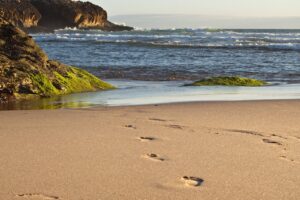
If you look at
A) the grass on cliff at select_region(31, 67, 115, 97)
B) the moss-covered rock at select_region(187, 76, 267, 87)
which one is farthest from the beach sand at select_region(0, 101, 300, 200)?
the moss-covered rock at select_region(187, 76, 267, 87)

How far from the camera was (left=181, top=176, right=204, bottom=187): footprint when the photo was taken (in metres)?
3.24

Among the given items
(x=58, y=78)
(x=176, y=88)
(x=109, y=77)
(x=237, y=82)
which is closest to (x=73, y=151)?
(x=58, y=78)

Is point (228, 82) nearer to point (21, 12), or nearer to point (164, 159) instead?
point (164, 159)

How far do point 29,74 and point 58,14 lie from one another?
8991 centimetres

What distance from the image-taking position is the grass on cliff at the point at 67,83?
8273mm

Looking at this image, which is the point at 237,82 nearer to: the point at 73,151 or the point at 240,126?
the point at 240,126

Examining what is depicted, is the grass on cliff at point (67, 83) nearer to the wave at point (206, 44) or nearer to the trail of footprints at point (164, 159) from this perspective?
the trail of footprints at point (164, 159)

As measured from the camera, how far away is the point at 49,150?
3963mm

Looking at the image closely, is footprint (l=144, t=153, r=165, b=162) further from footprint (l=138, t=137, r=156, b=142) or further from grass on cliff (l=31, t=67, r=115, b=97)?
grass on cliff (l=31, t=67, r=115, b=97)

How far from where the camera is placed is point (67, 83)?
906cm

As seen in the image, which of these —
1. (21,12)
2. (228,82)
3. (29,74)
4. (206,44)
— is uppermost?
(29,74)

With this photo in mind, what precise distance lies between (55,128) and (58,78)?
4.16m

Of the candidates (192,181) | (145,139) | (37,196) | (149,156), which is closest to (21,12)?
(145,139)

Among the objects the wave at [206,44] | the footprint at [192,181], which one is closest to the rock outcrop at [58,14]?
the wave at [206,44]
